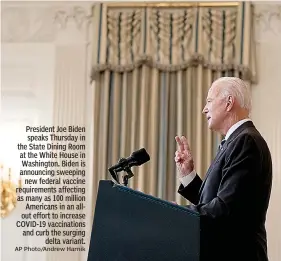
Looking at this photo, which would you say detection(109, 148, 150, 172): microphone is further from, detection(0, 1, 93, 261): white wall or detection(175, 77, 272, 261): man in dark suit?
detection(0, 1, 93, 261): white wall

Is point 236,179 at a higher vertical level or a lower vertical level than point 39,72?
lower

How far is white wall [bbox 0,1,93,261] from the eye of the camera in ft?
16.3

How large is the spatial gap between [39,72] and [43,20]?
0.47 m

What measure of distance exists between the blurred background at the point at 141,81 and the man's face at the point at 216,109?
2336 millimetres

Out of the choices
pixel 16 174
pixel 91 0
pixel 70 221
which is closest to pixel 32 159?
pixel 16 174

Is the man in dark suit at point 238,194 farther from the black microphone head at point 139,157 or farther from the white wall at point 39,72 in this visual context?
the white wall at point 39,72

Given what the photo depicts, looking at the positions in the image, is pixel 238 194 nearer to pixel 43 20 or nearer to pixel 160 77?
pixel 160 77

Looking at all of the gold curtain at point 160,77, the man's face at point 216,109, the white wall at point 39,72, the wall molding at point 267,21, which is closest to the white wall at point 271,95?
the wall molding at point 267,21

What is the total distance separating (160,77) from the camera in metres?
4.93

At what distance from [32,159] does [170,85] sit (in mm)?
1308

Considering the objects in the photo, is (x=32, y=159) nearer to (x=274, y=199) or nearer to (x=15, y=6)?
(x=15, y=6)

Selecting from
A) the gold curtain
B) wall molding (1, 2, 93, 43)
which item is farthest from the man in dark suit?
wall molding (1, 2, 93, 43)

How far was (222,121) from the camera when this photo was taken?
238 cm

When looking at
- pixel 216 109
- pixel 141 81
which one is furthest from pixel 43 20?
pixel 216 109
